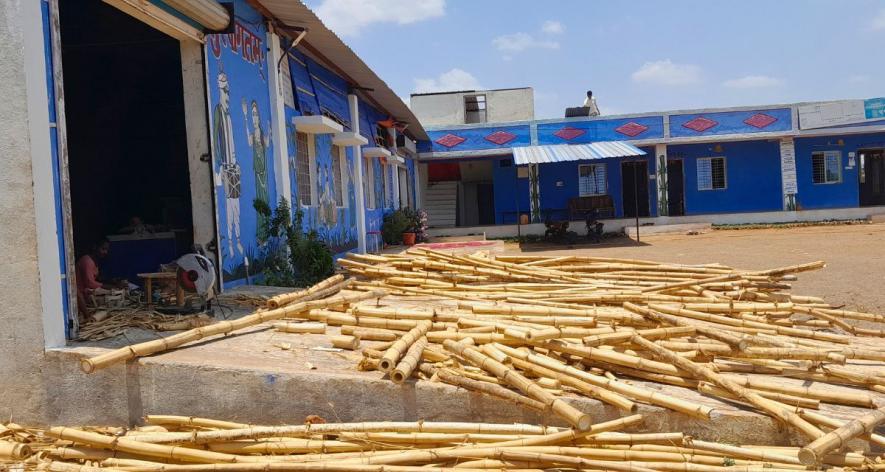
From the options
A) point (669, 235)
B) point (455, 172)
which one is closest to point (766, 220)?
point (669, 235)

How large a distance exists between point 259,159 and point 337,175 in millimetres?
4239

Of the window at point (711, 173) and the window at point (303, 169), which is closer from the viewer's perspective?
the window at point (303, 169)

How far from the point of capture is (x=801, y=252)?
46.0ft

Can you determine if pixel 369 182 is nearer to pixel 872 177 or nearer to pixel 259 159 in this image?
pixel 259 159

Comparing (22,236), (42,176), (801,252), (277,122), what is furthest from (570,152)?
(22,236)

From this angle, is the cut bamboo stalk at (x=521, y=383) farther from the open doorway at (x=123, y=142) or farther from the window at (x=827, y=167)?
the window at (x=827, y=167)

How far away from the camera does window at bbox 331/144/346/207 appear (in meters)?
12.4

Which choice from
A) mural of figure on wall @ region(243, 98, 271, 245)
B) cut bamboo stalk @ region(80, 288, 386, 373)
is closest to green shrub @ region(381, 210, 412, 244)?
mural of figure on wall @ region(243, 98, 271, 245)

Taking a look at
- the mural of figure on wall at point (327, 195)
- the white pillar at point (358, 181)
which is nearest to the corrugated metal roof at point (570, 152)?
the white pillar at point (358, 181)

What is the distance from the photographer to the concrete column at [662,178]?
912 inches

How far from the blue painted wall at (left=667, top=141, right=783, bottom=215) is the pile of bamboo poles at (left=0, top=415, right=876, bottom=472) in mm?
21285

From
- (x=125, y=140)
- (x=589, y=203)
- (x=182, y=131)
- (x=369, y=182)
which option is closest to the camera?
(x=125, y=140)

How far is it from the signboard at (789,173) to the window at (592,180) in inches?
217

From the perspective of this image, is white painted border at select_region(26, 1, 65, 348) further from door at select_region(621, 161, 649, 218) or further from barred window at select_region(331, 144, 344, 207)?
door at select_region(621, 161, 649, 218)
